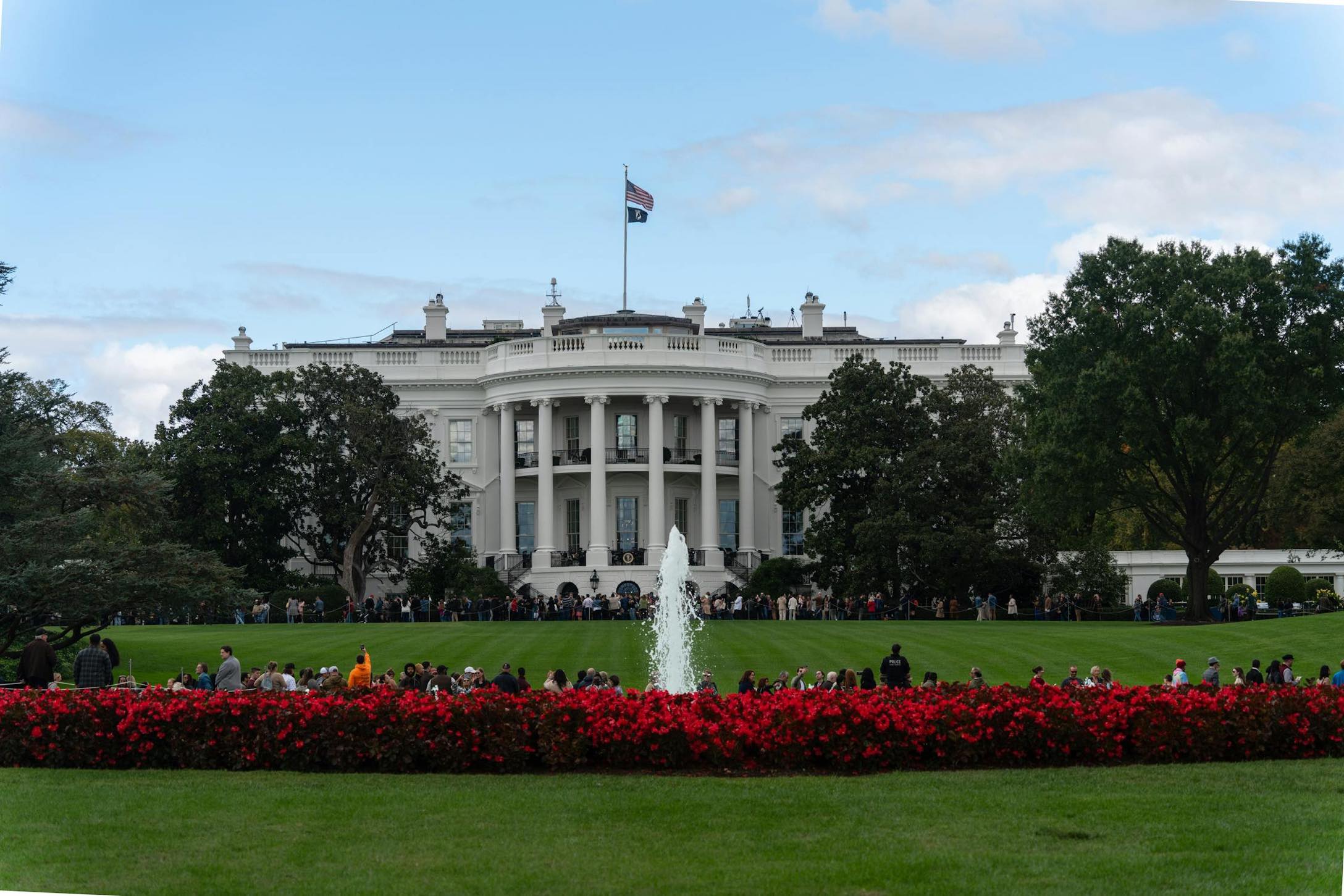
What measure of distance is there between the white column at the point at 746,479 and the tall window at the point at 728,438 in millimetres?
1161

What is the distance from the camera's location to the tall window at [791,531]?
65.3 metres

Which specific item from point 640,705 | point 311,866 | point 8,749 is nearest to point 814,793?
point 640,705

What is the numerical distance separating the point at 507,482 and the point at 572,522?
138 inches

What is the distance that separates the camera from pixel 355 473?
5691 centimetres

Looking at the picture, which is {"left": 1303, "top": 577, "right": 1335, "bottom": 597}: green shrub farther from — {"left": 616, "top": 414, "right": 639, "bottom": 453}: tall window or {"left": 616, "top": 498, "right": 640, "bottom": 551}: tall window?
{"left": 616, "top": 414, "right": 639, "bottom": 453}: tall window

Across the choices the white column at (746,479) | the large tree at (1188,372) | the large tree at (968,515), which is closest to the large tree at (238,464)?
the white column at (746,479)

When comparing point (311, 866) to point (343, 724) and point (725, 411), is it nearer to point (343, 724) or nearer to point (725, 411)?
→ point (343, 724)

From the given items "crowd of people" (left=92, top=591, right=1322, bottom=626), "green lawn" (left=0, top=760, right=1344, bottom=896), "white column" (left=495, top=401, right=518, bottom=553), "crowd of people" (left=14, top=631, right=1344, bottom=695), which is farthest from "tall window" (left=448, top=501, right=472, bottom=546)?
"green lawn" (left=0, top=760, right=1344, bottom=896)

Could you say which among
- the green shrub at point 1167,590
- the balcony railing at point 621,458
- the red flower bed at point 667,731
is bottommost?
the red flower bed at point 667,731

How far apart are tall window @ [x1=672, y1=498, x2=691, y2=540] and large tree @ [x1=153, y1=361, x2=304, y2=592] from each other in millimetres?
15397

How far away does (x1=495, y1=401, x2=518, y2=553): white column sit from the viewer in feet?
209

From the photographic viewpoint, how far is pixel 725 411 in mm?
65938

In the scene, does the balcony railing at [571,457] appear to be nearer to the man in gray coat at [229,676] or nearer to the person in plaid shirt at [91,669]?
the man in gray coat at [229,676]

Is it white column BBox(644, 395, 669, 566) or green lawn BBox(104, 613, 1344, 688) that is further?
white column BBox(644, 395, 669, 566)
